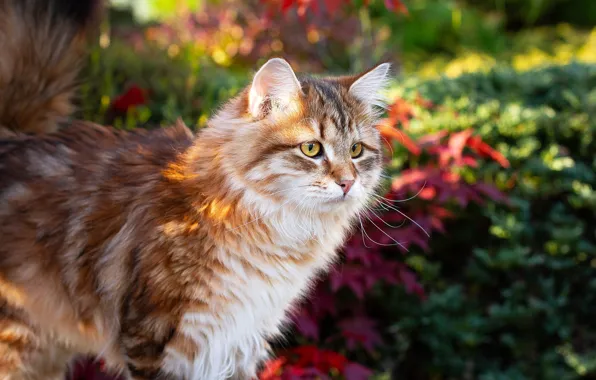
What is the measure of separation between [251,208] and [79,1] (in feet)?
4.27

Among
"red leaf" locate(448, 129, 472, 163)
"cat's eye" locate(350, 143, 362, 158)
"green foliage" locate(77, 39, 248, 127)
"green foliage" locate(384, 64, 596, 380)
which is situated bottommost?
"green foliage" locate(384, 64, 596, 380)

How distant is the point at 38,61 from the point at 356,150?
1407 millimetres

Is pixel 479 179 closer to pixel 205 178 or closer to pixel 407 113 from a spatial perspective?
pixel 407 113

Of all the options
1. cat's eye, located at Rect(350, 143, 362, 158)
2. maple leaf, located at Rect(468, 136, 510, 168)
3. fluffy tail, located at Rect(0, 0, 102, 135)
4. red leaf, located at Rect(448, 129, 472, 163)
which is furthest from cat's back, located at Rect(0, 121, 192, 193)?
maple leaf, located at Rect(468, 136, 510, 168)

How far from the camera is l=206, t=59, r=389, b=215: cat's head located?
8.41 ft

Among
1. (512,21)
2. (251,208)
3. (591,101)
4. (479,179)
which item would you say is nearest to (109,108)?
(251,208)

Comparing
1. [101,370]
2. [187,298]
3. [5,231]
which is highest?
[5,231]

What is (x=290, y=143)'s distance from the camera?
2.60 metres

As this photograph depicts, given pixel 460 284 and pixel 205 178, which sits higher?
pixel 205 178

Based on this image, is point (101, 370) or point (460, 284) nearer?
point (101, 370)

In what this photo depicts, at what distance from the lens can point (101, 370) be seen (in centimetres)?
335

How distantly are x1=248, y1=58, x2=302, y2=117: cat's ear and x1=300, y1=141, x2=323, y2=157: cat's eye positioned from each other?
166 mm

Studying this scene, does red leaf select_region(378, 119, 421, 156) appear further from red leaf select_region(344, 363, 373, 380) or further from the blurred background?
red leaf select_region(344, 363, 373, 380)

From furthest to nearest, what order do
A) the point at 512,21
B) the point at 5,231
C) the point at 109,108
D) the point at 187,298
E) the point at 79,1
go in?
the point at 512,21 → the point at 109,108 → the point at 79,1 → the point at 5,231 → the point at 187,298
